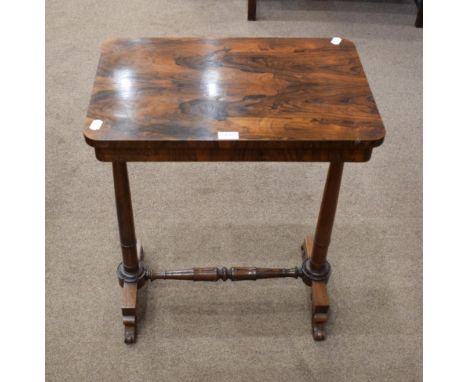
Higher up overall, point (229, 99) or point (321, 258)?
point (229, 99)

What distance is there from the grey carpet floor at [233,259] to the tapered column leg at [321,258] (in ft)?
0.24

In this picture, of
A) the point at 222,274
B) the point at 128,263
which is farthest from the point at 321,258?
the point at 128,263

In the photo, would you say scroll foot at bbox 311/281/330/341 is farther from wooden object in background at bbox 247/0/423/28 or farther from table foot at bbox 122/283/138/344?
wooden object in background at bbox 247/0/423/28

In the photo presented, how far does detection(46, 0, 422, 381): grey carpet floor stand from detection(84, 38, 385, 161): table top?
75 centimetres

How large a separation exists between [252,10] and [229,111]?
2.19 meters

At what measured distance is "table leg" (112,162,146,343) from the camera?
1721 mm

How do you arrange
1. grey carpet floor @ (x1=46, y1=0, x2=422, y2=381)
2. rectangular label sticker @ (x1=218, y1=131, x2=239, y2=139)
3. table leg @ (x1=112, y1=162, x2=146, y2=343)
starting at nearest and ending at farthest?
1. rectangular label sticker @ (x1=218, y1=131, x2=239, y2=139)
2. table leg @ (x1=112, y1=162, x2=146, y2=343)
3. grey carpet floor @ (x1=46, y1=0, x2=422, y2=381)

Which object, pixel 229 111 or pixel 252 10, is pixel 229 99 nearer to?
pixel 229 111

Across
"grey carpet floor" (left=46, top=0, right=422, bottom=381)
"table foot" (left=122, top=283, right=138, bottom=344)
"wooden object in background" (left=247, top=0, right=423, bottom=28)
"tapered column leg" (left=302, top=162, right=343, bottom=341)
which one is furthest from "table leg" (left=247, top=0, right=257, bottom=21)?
"table foot" (left=122, top=283, right=138, bottom=344)

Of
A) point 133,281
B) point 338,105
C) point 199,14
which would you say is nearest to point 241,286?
point 133,281

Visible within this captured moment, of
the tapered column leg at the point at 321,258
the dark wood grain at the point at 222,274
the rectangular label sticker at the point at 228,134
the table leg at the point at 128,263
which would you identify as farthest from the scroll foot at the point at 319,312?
the rectangular label sticker at the point at 228,134

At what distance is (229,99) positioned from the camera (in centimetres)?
156

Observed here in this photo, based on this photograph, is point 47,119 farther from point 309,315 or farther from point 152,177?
point 309,315

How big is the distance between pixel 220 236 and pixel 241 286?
9.9 inches
